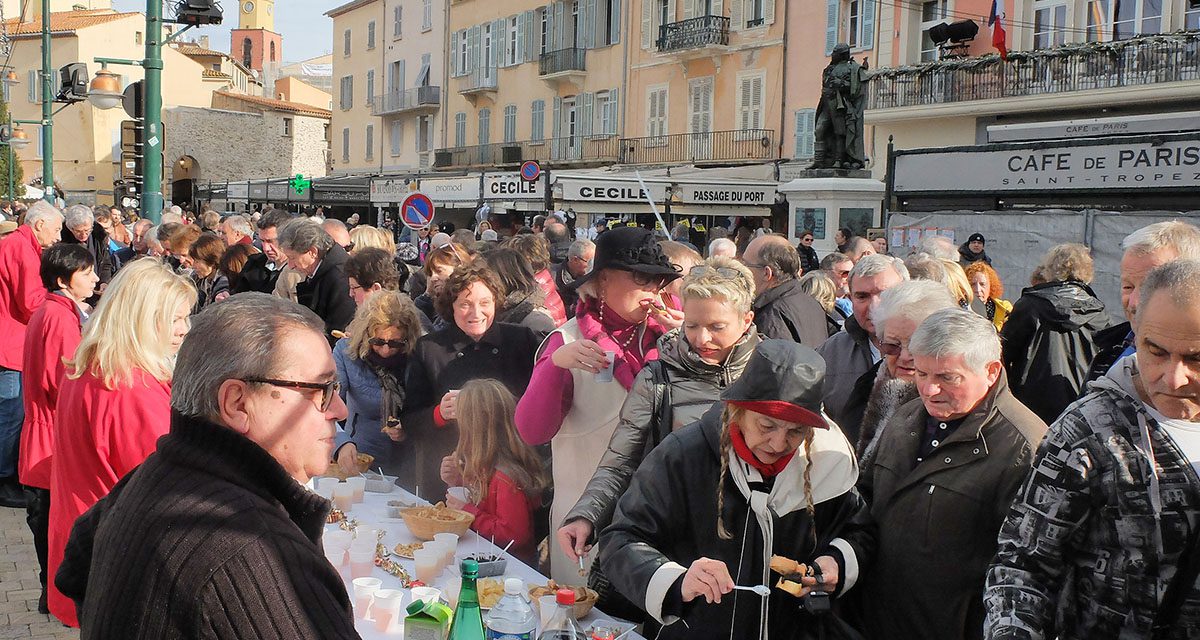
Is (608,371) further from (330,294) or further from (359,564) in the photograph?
(330,294)

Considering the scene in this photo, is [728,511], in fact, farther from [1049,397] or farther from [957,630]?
[1049,397]

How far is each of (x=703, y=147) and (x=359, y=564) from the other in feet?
84.5

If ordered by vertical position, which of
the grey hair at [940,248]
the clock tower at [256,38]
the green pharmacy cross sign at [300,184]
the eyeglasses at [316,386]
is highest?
the clock tower at [256,38]

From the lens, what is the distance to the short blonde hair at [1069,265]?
5.53 meters

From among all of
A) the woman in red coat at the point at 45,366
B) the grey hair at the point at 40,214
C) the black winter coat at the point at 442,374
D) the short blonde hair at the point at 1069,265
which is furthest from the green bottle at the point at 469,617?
the grey hair at the point at 40,214

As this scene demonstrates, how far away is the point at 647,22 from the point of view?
30156 mm

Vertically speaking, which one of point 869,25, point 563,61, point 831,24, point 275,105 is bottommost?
point 869,25

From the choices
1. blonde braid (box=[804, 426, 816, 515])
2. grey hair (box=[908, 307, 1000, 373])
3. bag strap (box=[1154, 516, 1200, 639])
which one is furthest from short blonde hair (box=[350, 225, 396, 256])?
bag strap (box=[1154, 516, 1200, 639])

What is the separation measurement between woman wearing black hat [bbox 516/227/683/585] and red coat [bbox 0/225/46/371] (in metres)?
4.67

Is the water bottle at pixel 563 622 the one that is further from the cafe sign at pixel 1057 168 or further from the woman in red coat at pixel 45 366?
the cafe sign at pixel 1057 168

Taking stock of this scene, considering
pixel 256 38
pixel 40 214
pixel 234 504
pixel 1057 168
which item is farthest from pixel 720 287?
pixel 256 38

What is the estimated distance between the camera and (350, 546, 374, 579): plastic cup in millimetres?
3646

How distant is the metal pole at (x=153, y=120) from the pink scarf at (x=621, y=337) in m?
8.29

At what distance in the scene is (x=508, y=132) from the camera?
3697 centimetres
